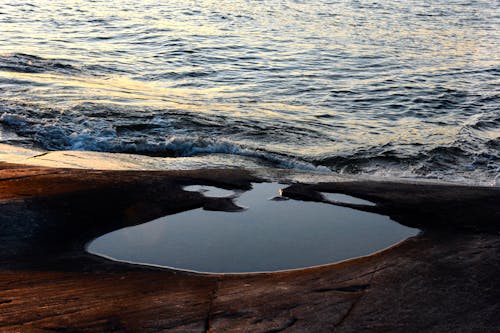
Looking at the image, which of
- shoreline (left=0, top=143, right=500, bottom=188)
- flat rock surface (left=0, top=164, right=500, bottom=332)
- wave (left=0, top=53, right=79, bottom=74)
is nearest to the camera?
flat rock surface (left=0, top=164, right=500, bottom=332)

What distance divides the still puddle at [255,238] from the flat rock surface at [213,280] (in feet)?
0.52

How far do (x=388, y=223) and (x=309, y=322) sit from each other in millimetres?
2086

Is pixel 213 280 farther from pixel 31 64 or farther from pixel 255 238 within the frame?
pixel 31 64

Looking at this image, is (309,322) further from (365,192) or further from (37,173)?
(37,173)

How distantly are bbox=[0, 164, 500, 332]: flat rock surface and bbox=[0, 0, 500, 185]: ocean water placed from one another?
3.30m

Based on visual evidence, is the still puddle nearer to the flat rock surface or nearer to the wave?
the flat rock surface

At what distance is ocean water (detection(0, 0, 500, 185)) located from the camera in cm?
934

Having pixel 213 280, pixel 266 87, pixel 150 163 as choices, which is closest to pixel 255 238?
pixel 213 280

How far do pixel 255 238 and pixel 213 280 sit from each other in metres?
0.92

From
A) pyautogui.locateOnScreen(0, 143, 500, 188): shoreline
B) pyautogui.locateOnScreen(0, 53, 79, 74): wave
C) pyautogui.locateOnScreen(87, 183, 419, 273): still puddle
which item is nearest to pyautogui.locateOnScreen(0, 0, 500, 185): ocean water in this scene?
pyautogui.locateOnScreen(0, 53, 79, 74): wave

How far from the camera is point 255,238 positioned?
5004mm

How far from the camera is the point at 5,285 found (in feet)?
12.9

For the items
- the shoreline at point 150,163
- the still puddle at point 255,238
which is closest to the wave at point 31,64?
the shoreline at point 150,163

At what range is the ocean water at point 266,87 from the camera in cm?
934
